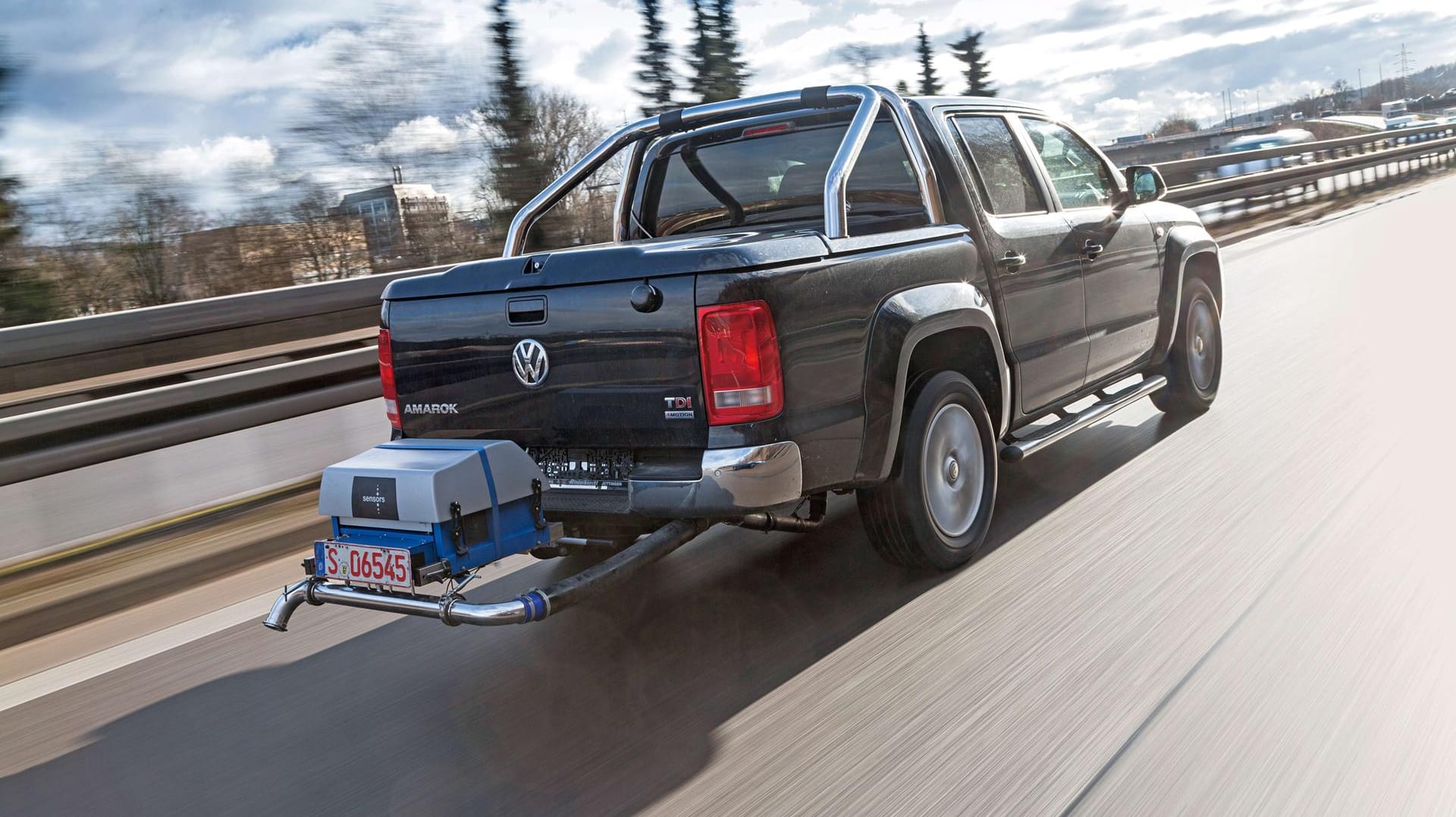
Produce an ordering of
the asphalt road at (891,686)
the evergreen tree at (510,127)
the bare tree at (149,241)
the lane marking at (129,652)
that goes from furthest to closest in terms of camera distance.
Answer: the evergreen tree at (510,127) < the bare tree at (149,241) < the lane marking at (129,652) < the asphalt road at (891,686)

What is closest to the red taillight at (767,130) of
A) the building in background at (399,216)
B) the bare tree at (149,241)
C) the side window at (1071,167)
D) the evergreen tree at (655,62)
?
the side window at (1071,167)

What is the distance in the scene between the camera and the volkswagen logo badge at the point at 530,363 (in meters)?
4.20

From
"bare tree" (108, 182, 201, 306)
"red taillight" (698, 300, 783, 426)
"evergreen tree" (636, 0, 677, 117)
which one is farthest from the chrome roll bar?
"evergreen tree" (636, 0, 677, 117)

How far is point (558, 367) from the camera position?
4.17 m

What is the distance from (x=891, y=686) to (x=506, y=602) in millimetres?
1188

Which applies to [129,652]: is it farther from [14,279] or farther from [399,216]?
[399,216]

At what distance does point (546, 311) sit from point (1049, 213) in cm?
276

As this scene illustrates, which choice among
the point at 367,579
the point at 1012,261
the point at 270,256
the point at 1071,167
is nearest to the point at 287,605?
the point at 367,579

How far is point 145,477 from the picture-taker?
7664 millimetres

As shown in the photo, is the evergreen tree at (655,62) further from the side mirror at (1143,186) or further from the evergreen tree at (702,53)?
the side mirror at (1143,186)

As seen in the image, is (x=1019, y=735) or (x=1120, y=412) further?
(x=1120, y=412)

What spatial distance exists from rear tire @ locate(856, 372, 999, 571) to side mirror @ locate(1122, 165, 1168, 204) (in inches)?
78.4

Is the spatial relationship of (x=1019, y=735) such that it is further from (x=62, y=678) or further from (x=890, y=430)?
(x=62, y=678)

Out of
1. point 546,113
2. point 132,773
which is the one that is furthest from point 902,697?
point 546,113
